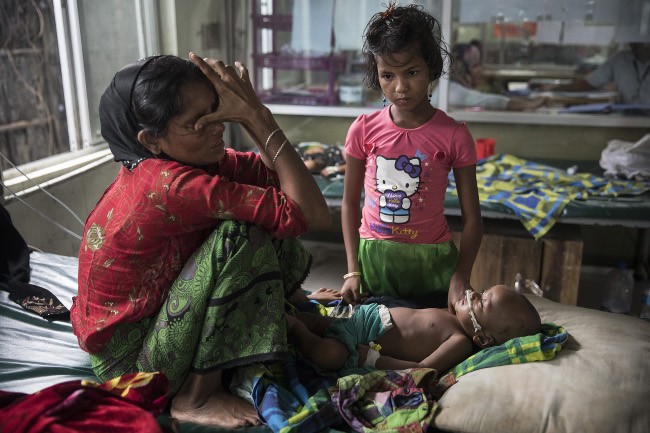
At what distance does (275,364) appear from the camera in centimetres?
163

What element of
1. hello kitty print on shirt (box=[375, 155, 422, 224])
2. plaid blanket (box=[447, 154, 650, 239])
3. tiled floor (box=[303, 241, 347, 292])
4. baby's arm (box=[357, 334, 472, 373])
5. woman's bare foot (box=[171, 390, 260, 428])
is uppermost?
hello kitty print on shirt (box=[375, 155, 422, 224])

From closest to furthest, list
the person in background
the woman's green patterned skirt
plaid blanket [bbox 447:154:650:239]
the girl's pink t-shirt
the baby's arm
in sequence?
the woman's green patterned skirt, the baby's arm, the girl's pink t-shirt, plaid blanket [bbox 447:154:650:239], the person in background

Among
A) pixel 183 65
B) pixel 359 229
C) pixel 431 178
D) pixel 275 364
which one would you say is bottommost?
pixel 275 364

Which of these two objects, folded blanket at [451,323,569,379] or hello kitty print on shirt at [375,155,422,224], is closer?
folded blanket at [451,323,569,379]

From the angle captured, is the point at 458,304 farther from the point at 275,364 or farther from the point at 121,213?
the point at 121,213

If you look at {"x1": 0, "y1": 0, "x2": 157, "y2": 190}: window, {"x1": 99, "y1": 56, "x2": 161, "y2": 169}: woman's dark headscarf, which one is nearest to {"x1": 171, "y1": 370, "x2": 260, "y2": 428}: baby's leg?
{"x1": 99, "y1": 56, "x2": 161, "y2": 169}: woman's dark headscarf

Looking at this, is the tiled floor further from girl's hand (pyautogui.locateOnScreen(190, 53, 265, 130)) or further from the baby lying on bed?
girl's hand (pyautogui.locateOnScreen(190, 53, 265, 130))

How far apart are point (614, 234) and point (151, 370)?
3188 mm

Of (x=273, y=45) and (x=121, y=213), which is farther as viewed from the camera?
(x=273, y=45)

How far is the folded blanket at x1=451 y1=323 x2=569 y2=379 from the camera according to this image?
5.18ft

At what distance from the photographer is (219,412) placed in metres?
1.50

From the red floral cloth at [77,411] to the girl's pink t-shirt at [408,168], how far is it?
41.4 inches

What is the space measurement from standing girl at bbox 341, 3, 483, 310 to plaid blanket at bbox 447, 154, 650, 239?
963 millimetres

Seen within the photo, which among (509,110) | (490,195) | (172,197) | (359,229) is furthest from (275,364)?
(509,110)
